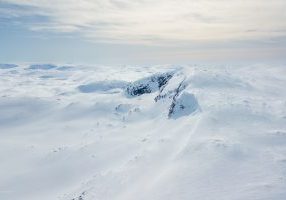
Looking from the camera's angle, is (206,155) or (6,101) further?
(6,101)

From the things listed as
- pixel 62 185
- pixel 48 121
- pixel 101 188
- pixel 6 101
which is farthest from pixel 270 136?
pixel 6 101

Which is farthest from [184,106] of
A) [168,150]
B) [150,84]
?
[150,84]

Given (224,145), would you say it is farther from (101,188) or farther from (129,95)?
(129,95)

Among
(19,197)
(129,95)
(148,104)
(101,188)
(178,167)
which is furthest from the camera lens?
(129,95)

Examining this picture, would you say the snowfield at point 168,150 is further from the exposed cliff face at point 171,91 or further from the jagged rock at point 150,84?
the jagged rock at point 150,84

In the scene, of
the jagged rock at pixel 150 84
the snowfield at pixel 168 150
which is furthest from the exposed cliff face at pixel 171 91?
the snowfield at pixel 168 150

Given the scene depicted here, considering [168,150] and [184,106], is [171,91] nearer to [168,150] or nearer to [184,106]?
[184,106]
